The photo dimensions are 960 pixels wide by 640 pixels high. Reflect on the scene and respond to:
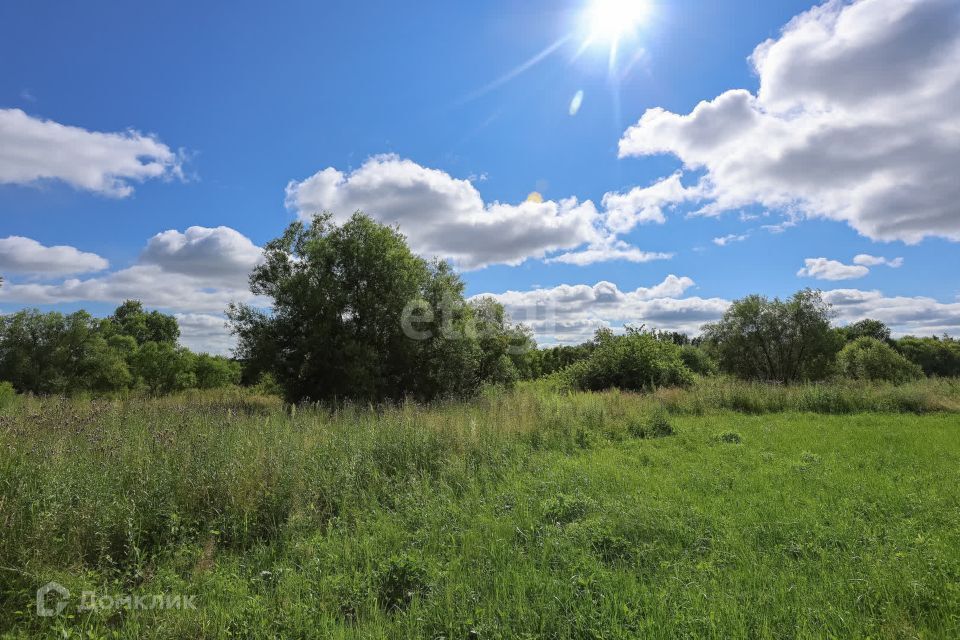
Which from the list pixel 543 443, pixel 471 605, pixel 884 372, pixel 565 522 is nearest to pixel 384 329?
pixel 543 443

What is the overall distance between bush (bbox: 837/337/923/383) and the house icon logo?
170 ft

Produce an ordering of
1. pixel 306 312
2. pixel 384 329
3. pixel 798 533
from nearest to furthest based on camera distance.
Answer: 1. pixel 798 533
2. pixel 306 312
3. pixel 384 329

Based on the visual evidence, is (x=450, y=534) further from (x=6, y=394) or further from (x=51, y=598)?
(x=6, y=394)

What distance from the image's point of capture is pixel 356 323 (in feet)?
57.9

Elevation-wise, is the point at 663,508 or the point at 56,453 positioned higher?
the point at 56,453

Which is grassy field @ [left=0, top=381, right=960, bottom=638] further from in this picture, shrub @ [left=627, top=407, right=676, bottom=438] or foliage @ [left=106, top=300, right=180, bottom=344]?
foliage @ [left=106, top=300, right=180, bottom=344]

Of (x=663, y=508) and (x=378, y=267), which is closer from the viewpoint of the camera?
(x=663, y=508)

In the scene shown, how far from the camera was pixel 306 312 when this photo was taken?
16781 mm

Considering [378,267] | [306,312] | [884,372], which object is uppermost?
[378,267]

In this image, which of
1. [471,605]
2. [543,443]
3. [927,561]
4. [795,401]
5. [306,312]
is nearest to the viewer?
[471,605]

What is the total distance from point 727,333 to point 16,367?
52.3m

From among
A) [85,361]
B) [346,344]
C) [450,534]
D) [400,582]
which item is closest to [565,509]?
[450,534]

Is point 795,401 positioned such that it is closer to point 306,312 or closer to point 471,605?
point 471,605

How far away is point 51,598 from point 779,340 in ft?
158
